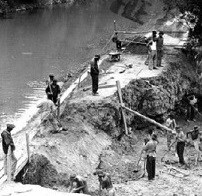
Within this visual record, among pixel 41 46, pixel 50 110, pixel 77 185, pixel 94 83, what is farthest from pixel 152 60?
pixel 41 46

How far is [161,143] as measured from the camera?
63.0ft

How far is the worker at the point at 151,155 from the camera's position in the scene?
14.8m

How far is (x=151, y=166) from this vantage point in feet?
49.8

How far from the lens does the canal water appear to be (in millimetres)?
22875

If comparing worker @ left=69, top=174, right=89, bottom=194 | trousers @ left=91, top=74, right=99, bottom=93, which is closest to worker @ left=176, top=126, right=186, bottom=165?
trousers @ left=91, top=74, right=99, bottom=93

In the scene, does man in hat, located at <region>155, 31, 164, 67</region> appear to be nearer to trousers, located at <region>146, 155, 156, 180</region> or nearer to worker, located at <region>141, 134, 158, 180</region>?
worker, located at <region>141, 134, 158, 180</region>

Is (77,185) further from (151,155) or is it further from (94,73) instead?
(94,73)

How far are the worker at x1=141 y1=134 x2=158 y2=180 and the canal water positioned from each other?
681 cm

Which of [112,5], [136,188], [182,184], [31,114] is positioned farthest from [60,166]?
[112,5]

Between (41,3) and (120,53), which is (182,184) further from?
(41,3)

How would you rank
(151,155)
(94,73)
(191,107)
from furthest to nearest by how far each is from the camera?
(191,107) < (94,73) < (151,155)

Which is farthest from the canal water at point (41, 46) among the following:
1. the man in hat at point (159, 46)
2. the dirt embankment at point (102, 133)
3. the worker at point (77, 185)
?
the worker at point (77, 185)

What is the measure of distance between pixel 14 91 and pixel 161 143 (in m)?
8.66

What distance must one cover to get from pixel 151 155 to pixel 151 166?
0.44 meters
